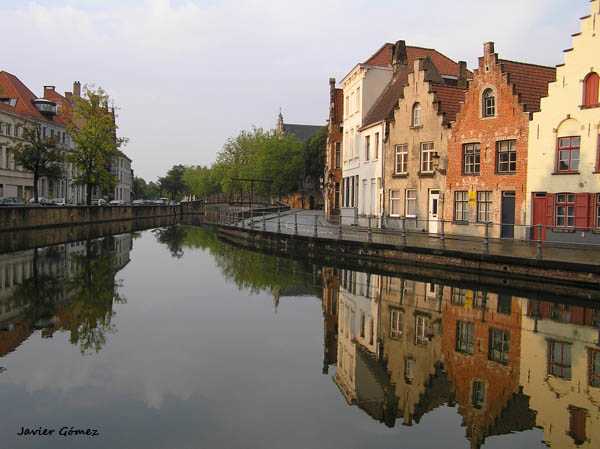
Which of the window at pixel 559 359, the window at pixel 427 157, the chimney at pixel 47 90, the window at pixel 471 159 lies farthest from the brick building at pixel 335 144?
the chimney at pixel 47 90

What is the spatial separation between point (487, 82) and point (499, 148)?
345cm

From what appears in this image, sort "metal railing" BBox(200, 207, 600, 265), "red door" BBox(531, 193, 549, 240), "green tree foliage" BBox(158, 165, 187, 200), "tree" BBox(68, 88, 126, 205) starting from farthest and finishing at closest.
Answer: "green tree foliage" BBox(158, 165, 187, 200)
"tree" BBox(68, 88, 126, 205)
"red door" BBox(531, 193, 549, 240)
"metal railing" BBox(200, 207, 600, 265)

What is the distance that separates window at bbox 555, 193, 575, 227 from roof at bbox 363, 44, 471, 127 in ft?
31.4

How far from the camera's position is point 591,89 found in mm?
23766

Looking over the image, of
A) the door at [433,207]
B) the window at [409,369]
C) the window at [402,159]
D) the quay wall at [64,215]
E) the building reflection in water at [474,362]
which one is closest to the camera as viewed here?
the building reflection in water at [474,362]

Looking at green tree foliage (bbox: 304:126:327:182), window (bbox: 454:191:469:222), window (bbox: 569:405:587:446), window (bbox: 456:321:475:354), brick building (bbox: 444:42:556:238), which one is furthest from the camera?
green tree foliage (bbox: 304:126:327:182)

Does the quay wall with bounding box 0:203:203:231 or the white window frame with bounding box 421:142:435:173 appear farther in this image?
the quay wall with bounding box 0:203:203:231

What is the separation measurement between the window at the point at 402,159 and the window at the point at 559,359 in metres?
24.3

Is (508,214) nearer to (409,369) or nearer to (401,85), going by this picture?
(401,85)

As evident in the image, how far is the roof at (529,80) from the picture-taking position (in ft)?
88.7

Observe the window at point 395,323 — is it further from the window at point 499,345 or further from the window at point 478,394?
the window at point 478,394

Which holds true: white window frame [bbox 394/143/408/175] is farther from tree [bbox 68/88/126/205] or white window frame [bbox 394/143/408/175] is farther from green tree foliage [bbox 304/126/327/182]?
green tree foliage [bbox 304/126/327/182]

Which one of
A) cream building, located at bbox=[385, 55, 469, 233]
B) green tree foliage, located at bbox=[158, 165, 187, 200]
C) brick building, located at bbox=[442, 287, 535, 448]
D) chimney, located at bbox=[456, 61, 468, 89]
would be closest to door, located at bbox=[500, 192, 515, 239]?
cream building, located at bbox=[385, 55, 469, 233]

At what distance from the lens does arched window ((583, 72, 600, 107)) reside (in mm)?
23577
